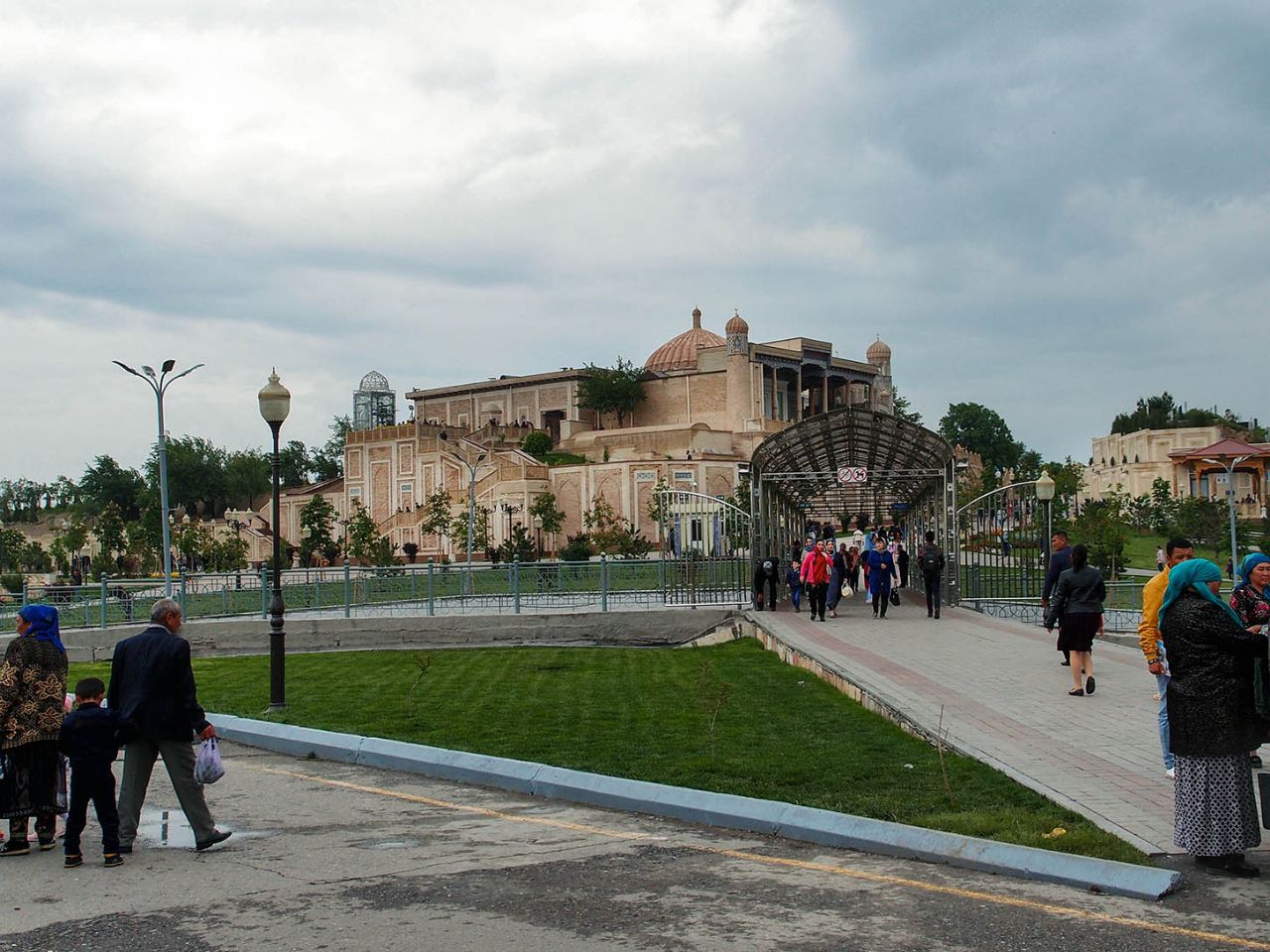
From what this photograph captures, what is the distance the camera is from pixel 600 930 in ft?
19.6

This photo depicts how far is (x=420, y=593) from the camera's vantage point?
1035 inches

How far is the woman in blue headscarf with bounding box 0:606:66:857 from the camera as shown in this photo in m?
7.80

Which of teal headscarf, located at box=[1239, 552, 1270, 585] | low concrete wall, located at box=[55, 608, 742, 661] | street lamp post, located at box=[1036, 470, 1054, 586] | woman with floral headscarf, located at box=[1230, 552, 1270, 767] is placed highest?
street lamp post, located at box=[1036, 470, 1054, 586]

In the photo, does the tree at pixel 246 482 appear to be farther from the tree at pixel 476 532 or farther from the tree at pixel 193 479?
the tree at pixel 476 532

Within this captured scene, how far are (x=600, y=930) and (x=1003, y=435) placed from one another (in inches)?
5076

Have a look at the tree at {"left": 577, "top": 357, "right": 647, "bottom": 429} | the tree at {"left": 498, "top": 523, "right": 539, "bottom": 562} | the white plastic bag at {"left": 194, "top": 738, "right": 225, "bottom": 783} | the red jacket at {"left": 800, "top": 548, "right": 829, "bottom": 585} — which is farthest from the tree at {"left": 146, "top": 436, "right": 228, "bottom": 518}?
the white plastic bag at {"left": 194, "top": 738, "right": 225, "bottom": 783}

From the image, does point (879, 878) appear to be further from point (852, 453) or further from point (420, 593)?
point (852, 453)

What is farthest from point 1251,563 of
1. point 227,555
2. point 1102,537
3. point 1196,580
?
point 227,555

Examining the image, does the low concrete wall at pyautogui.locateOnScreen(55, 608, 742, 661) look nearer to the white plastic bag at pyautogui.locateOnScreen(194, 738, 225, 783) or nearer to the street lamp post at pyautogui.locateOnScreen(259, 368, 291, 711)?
the street lamp post at pyautogui.locateOnScreen(259, 368, 291, 711)

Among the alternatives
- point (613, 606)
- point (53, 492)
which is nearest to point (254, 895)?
point (613, 606)

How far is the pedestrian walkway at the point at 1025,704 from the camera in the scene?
8469mm

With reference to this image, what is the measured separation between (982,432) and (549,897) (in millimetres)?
126963

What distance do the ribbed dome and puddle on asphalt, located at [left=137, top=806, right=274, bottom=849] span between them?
89.4 metres

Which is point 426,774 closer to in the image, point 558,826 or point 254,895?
point 558,826
